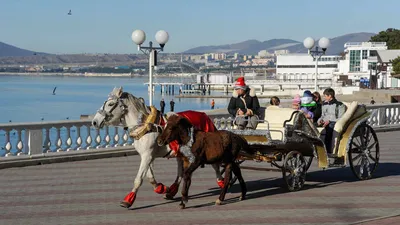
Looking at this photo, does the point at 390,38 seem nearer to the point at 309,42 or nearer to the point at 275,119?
the point at 309,42

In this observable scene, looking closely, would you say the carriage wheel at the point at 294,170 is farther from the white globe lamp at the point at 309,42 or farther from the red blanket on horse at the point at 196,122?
the white globe lamp at the point at 309,42

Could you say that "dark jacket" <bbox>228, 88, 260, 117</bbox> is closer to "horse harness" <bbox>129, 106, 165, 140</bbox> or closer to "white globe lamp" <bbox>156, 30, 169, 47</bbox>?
"horse harness" <bbox>129, 106, 165, 140</bbox>

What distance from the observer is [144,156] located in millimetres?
10875

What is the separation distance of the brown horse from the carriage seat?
146 centimetres

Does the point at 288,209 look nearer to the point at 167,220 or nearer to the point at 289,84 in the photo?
the point at 167,220

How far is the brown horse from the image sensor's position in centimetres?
1056

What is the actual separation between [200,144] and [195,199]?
4.00 feet

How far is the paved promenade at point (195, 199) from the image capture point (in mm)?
10094

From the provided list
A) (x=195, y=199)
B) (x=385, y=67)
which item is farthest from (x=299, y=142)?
(x=385, y=67)

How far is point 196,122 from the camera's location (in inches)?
437

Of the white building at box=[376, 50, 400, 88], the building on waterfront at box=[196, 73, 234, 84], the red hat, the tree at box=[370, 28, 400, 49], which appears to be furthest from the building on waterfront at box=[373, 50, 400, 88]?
the red hat

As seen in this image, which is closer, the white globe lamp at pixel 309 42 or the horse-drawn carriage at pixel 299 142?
the horse-drawn carriage at pixel 299 142

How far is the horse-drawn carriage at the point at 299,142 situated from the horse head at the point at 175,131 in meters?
1.45

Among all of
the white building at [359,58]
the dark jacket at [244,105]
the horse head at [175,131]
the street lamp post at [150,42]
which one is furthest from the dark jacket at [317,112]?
the white building at [359,58]
